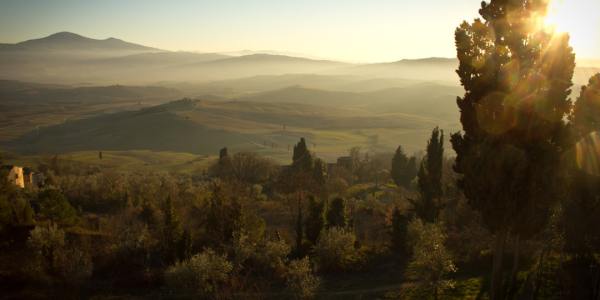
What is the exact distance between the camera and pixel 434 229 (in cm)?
2998

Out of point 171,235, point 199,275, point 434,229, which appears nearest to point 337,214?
point 171,235

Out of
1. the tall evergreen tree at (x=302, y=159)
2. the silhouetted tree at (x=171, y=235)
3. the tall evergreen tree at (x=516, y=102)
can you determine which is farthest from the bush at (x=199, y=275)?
the tall evergreen tree at (x=302, y=159)

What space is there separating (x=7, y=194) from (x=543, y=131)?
47571 mm

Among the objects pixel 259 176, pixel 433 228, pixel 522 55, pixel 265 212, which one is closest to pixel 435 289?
pixel 433 228

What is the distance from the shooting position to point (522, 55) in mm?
22016

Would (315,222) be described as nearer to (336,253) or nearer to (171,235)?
(336,253)

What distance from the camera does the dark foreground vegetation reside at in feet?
72.8

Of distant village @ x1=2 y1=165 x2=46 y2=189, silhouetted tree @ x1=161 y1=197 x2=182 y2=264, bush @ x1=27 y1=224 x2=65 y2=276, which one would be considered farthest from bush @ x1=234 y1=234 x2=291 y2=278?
distant village @ x1=2 y1=165 x2=46 y2=189

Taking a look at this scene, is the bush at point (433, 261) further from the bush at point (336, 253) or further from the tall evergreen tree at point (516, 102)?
the bush at point (336, 253)

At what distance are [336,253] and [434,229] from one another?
9.94 m

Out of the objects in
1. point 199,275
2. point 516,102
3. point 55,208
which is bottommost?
point 199,275

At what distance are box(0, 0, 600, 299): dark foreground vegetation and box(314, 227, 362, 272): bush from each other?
3.6 inches

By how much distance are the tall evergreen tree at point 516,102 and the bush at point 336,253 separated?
1639 centimetres

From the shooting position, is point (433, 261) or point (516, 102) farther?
point (433, 261)
